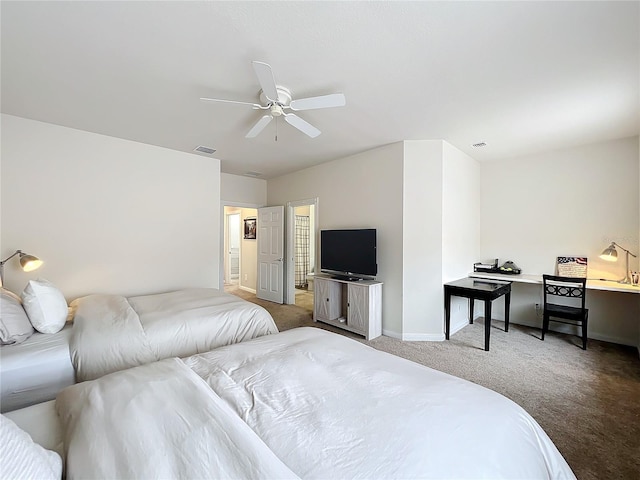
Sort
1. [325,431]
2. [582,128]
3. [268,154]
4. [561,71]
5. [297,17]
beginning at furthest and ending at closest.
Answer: [268,154] → [582,128] → [561,71] → [297,17] → [325,431]

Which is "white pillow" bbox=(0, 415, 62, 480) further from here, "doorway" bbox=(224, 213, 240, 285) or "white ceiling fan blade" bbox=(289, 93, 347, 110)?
"doorway" bbox=(224, 213, 240, 285)

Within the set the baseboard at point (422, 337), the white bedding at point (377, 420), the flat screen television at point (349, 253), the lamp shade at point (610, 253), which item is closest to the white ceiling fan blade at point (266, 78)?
the white bedding at point (377, 420)

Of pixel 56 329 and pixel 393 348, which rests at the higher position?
pixel 56 329

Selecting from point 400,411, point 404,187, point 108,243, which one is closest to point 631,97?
point 404,187

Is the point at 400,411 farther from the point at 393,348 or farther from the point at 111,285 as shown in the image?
the point at 111,285

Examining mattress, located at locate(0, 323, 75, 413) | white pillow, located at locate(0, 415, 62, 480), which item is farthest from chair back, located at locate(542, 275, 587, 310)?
mattress, located at locate(0, 323, 75, 413)

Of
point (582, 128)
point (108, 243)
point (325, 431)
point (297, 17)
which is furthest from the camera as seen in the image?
point (108, 243)

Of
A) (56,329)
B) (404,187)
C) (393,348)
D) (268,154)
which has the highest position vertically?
(268,154)

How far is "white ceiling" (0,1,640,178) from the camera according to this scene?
1.64 meters

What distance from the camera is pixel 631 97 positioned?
255 centimetres

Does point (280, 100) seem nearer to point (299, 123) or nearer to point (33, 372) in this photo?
point (299, 123)

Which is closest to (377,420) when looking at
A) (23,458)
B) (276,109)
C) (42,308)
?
(23,458)

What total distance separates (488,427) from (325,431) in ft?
2.01

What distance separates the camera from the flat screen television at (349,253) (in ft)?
12.9
